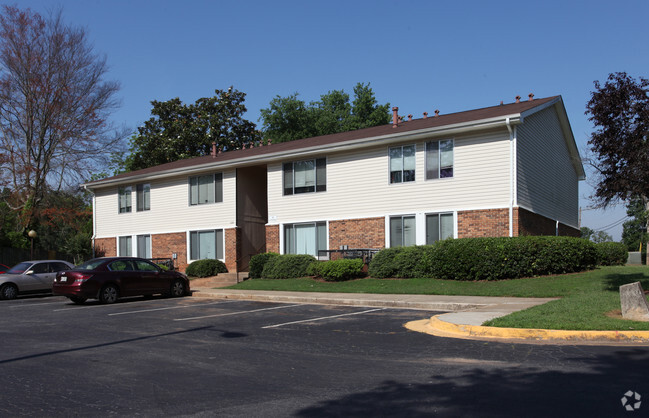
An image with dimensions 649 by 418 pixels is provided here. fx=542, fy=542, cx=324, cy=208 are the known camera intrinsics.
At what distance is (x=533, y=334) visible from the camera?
8.92 m

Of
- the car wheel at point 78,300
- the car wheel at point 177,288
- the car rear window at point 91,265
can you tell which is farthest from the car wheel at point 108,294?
the car wheel at point 177,288

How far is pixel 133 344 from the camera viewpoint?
952 centimetres

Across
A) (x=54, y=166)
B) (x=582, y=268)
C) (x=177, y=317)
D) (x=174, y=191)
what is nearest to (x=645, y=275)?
(x=582, y=268)

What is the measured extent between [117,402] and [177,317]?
7.73m

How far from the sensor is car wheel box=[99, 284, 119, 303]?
17016 millimetres

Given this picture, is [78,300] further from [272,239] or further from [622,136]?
[622,136]

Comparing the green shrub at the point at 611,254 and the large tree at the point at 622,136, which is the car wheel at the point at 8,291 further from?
the green shrub at the point at 611,254

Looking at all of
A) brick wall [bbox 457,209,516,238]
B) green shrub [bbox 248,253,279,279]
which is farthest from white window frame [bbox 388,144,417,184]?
green shrub [bbox 248,253,279,279]

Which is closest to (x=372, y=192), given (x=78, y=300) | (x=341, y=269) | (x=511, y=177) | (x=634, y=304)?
(x=341, y=269)

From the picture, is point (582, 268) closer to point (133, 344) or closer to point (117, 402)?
point (133, 344)

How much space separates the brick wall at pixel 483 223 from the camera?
64.8ft

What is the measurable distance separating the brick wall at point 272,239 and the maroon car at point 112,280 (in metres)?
7.27

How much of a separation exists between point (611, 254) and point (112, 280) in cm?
2165

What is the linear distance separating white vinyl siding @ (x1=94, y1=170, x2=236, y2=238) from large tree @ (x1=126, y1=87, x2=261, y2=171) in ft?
51.6
